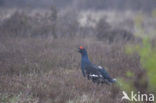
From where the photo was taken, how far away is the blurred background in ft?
14.0

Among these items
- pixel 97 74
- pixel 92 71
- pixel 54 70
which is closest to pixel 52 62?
pixel 54 70

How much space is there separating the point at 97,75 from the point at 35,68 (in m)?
1.90

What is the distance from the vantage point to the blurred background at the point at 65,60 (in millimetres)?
4273

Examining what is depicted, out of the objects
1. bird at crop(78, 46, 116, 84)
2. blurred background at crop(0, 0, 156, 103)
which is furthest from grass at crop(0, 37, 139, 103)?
bird at crop(78, 46, 116, 84)

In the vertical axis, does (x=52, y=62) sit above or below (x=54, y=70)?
above

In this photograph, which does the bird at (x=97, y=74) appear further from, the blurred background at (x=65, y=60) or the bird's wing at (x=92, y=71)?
the blurred background at (x=65, y=60)

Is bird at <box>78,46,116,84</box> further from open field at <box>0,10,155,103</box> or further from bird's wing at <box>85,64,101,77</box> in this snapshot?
open field at <box>0,10,155,103</box>

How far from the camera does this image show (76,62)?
29.1 feet

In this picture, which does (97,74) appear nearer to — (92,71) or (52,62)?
(92,71)

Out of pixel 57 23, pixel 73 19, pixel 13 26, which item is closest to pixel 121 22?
pixel 73 19

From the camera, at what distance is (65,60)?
881cm

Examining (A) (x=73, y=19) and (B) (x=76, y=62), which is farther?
(A) (x=73, y=19)

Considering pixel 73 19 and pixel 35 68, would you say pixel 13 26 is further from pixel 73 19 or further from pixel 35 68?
pixel 35 68

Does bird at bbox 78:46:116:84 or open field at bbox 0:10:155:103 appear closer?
open field at bbox 0:10:155:103
